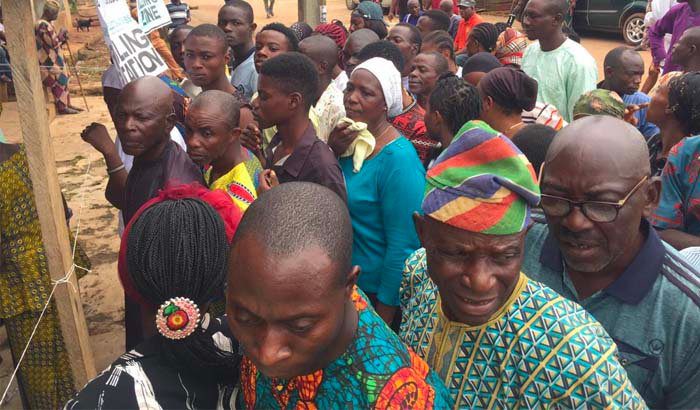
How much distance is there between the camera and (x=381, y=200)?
2898 mm

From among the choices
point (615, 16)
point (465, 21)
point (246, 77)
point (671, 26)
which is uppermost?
point (671, 26)

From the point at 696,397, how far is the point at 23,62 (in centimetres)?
279

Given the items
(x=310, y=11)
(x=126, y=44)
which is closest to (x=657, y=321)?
(x=126, y=44)

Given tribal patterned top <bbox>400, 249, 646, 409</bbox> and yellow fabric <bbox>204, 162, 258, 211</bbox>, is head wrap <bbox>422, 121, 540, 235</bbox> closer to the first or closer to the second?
tribal patterned top <bbox>400, 249, 646, 409</bbox>

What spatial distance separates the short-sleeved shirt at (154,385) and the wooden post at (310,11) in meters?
6.92

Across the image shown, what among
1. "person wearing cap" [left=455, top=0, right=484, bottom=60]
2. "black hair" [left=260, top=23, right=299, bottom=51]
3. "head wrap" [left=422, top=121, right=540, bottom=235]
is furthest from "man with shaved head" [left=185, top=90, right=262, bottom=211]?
"person wearing cap" [left=455, top=0, right=484, bottom=60]

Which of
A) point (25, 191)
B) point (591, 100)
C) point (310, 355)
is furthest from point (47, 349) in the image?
point (591, 100)

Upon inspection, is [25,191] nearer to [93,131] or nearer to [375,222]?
[93,131]

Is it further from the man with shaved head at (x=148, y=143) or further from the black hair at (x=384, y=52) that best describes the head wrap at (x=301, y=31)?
the man with shaved head at (x=148, y=143)

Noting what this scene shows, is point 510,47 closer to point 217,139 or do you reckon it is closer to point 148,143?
point 217,139

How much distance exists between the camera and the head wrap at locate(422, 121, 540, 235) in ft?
4.91

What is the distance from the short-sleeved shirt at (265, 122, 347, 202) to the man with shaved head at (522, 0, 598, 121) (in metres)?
2.44

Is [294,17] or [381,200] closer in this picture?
[381,200]

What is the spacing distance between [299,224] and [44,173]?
1.98 metres
